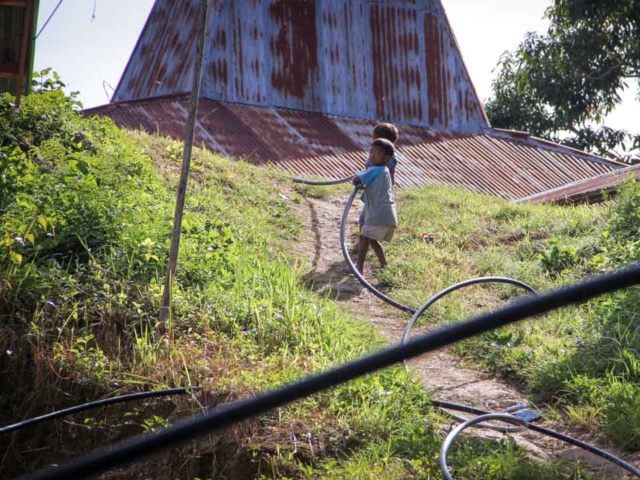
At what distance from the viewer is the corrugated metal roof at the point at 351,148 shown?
12.4m

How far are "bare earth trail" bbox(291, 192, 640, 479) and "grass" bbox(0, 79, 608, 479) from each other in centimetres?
26

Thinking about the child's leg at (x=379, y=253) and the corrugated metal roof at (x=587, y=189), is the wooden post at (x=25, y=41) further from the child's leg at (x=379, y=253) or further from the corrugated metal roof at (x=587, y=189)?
the corrugated metal roof at (x=587, y=189)

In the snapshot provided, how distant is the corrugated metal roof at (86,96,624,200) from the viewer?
1238 cm

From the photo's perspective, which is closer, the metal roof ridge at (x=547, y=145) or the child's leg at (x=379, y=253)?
the child's leg at (x=379, y=253)

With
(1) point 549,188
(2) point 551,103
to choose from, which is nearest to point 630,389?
(1) point 549,188

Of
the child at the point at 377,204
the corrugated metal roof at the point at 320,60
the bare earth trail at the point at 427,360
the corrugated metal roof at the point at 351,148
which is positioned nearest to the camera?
the bare earth trail at the point at 427,360

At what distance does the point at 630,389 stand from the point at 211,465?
2.43m

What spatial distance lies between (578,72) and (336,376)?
1915 centimetres

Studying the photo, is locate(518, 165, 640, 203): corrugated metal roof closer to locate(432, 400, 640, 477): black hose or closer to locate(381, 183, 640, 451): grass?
locate(381, 183, 640, 451): grass

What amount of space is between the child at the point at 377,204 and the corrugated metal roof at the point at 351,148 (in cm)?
420


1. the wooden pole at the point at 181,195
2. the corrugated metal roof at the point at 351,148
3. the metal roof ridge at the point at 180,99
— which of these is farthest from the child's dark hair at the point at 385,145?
the metal roof ridge at the point at 180,99

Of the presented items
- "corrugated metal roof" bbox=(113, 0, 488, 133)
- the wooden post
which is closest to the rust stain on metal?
"corrugated metal roof" bbox=(113, 0, 488, 133)

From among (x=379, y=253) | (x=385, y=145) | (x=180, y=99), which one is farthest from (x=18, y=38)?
(x=180, y=99)

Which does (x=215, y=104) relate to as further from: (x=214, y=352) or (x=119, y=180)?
(x=214, y=352)
